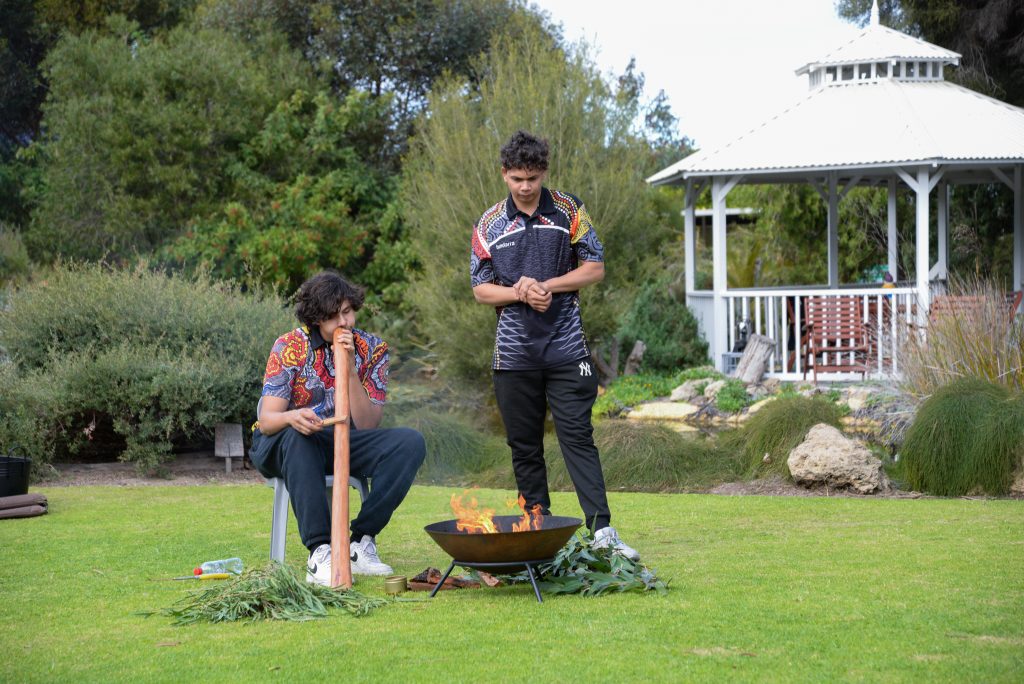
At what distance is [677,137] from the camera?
4566cm

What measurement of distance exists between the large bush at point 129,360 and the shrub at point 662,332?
589cm

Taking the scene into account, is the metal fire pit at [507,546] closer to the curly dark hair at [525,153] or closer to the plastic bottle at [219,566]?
the plastic bottle at [219,566]

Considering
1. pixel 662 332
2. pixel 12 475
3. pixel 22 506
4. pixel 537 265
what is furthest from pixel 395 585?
pixel 662 332

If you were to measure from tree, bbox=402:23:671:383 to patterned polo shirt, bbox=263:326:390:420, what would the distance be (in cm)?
790

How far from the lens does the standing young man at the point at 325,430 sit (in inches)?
196

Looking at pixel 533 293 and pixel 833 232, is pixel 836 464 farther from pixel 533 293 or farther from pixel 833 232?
pixel 833 232

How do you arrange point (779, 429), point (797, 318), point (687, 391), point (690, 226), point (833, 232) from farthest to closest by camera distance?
point (833, 232), point (690, 226), point (797, 318), point (687, 391), point (779, 429)

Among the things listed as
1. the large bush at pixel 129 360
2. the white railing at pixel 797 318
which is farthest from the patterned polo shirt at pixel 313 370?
the white railing at pixel 797 318

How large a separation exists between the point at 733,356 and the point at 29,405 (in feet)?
27.4

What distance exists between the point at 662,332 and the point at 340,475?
11.3 meters

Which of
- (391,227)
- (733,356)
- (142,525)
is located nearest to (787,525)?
(142,525)

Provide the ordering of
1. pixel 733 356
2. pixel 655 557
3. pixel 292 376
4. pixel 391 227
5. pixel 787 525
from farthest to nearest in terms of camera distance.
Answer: pixel 391 227
pixel 733 356
pixel 787 525
pixel 655 557
pixel 292 376

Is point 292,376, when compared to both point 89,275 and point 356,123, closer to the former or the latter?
point 89,275

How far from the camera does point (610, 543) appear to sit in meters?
4.90
